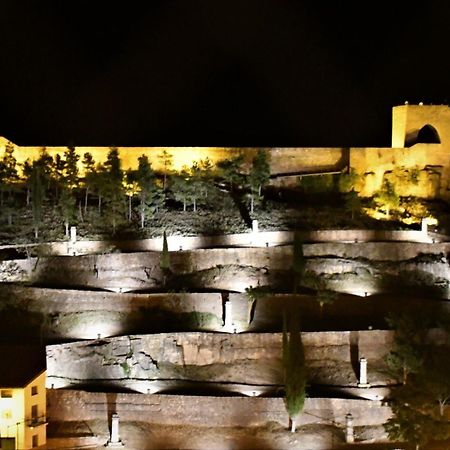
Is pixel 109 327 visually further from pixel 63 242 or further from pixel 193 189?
pixel 193 189

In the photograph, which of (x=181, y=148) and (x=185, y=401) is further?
(x=181, y=148)

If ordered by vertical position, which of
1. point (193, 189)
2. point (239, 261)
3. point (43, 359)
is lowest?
point (43, 359)

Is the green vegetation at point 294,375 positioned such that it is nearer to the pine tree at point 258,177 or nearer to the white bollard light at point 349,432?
the white bollard light at point 349,432

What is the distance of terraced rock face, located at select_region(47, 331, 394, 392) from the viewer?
95.6ft

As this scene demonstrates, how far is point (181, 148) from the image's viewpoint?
46.2 m

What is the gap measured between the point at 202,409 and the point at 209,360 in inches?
115

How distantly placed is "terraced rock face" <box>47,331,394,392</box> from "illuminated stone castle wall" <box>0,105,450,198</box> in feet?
56.6

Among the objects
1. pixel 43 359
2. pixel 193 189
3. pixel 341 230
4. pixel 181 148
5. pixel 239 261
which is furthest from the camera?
pixel 181 148

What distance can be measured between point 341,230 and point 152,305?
12.2 m

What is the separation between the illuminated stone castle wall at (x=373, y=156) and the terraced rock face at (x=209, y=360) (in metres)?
17.2

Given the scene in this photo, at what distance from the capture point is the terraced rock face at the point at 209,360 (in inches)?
1147

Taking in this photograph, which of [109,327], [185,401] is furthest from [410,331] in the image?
[109,327]

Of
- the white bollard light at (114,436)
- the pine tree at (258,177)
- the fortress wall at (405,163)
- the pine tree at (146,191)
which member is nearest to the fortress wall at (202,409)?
the white bollard light at (114,436)
